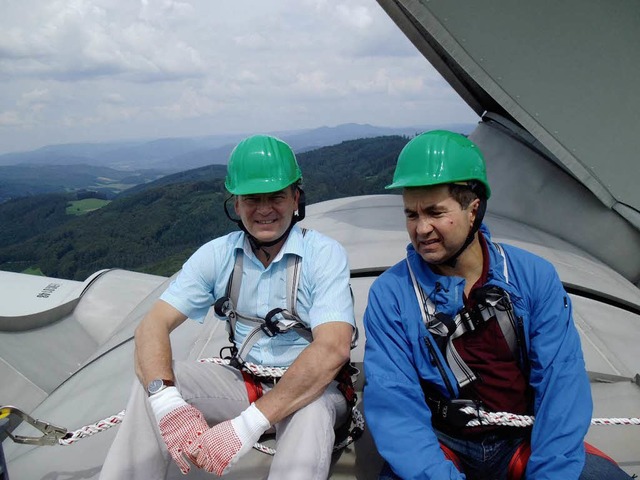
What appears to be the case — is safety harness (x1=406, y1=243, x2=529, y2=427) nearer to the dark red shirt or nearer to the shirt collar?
the dark red shirt

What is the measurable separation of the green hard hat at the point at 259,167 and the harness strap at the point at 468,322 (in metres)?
1.02

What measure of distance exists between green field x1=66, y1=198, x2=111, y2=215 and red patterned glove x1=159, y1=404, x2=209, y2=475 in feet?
361

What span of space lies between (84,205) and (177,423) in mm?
122054

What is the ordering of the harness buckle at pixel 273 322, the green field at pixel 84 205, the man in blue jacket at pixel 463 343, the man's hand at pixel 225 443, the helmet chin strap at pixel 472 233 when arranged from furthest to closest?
the green field at pixel 84 205
the harness buckle at pixel 273 322
the helmet chin strap at pixel 472 233
the man in blue jacket at pixel 463 343
the man's hand at pixel 225 443

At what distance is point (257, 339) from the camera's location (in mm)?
2729

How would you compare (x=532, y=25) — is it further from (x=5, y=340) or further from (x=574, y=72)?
(x=5, y=340)

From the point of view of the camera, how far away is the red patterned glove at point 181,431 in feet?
7.04

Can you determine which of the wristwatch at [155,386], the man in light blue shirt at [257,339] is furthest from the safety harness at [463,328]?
the wristwatch at [155,386]

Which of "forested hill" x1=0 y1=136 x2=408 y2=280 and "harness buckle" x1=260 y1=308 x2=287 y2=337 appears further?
"forested hill" x1=0 y1=136 x2=408 y2=280

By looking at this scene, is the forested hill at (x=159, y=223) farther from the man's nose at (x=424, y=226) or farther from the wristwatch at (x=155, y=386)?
the man's nose at (x=424, y=226)

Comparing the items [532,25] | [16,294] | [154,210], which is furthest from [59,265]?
[532,25]

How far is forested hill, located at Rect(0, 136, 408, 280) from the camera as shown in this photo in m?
63.9

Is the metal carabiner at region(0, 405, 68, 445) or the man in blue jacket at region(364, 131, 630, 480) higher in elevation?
the man in blue jacket at region(364, 131, 630, 480)

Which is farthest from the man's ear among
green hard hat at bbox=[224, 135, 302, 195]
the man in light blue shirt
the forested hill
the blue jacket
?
the forested hill
